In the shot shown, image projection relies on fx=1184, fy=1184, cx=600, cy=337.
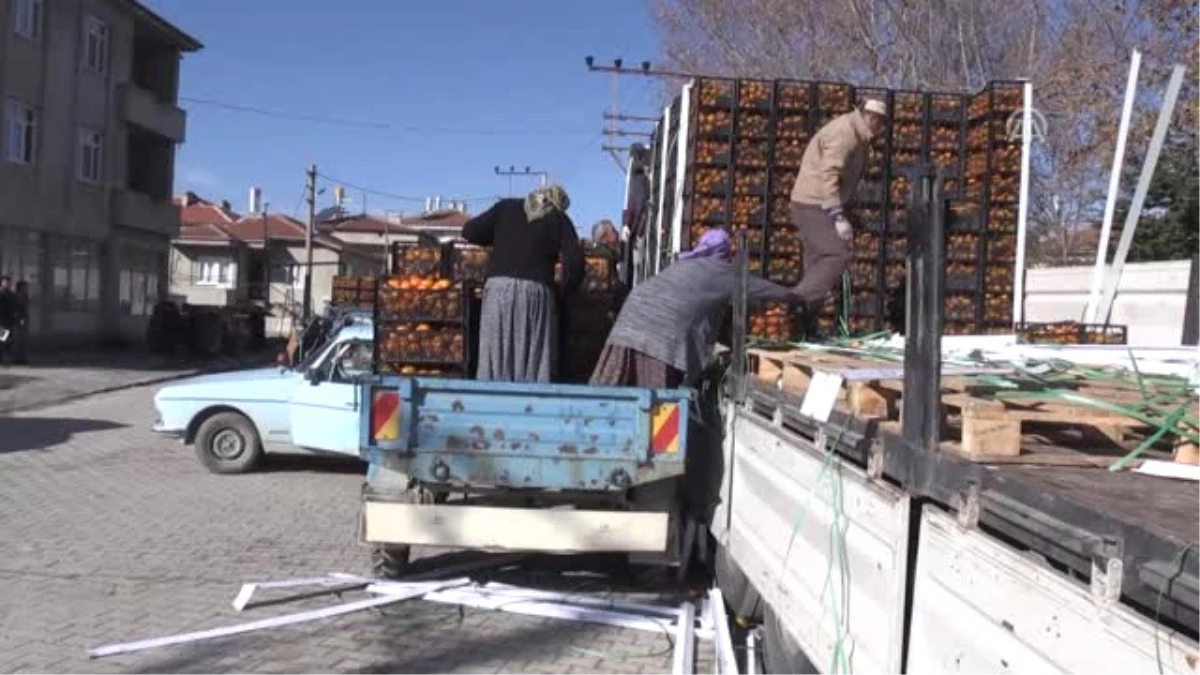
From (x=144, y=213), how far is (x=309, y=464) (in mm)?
24168

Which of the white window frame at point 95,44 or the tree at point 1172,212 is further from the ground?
the white window frame at point 95,44

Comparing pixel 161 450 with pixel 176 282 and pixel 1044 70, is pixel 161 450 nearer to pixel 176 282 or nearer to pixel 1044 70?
pixel 1044 70

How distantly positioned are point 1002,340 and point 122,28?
105 feet

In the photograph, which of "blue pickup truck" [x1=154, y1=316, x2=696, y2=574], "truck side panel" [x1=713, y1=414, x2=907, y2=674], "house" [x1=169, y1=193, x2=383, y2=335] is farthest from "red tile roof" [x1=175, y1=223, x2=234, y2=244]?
"truck side panel" [x1=713, y1=414, x2=907, y2=674]

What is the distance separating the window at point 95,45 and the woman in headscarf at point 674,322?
2868cm

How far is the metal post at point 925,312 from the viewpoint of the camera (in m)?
3.13

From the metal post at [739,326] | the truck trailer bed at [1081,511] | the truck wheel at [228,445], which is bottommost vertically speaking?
the truck wheel at [228,445]

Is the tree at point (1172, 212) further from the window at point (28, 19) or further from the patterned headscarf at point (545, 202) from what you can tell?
the window at point (28, 19)

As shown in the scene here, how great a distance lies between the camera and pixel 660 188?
36.1 feet

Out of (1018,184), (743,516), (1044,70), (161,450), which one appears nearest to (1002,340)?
(743,516)

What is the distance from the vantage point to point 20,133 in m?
28.0

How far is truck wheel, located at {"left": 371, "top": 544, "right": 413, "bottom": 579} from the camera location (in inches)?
286

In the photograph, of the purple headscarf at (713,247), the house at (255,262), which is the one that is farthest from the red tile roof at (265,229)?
the purple headscarf at (713,247)

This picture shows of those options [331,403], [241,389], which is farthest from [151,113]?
[331,403]
